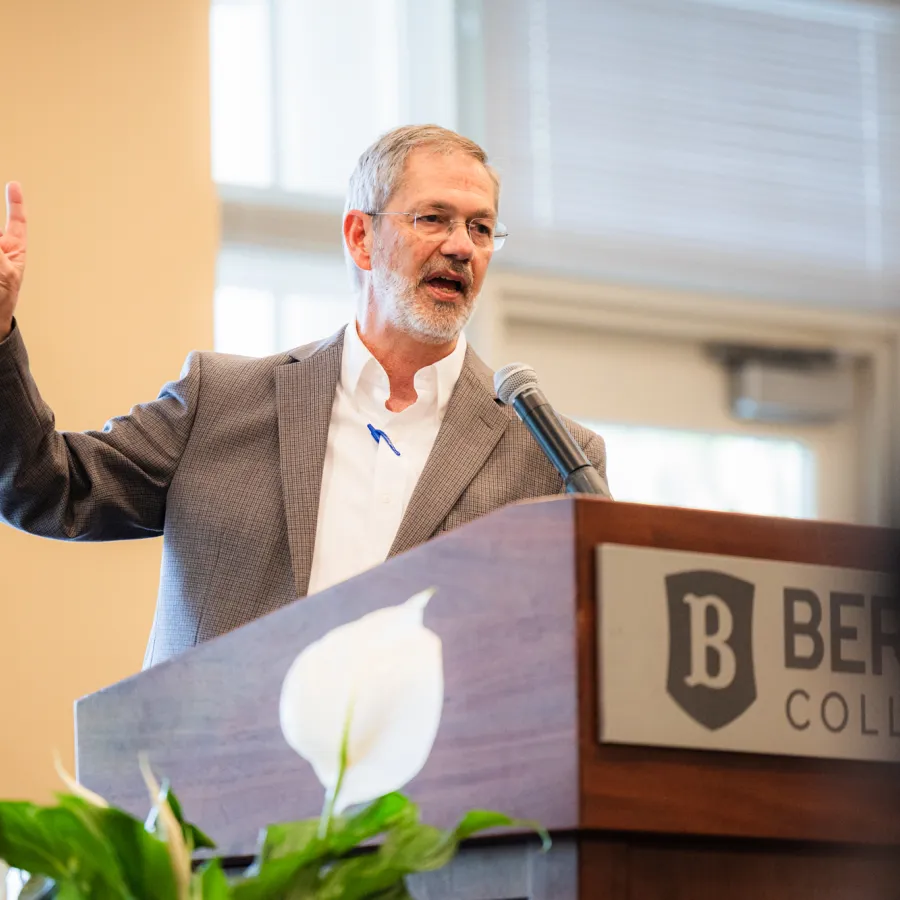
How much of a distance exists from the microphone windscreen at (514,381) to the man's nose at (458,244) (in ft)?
2.30

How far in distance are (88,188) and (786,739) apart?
3.14 metres

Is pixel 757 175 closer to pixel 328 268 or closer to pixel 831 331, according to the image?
pixel 831 331

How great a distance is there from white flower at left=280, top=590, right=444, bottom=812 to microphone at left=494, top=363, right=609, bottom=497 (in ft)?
1.23

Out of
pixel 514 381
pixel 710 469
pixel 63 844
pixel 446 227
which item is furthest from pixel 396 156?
pixel 710 469

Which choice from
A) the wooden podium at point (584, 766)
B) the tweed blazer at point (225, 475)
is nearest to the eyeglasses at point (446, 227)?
the tweed blazer at point (225, 475)

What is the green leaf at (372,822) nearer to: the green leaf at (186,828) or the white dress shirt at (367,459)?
the green leaf at (186,828)

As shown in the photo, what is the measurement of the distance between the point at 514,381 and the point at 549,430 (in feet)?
0.30

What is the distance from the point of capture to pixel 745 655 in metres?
1.17

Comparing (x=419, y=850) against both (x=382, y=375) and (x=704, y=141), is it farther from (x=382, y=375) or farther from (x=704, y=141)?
(x=704, y=141)

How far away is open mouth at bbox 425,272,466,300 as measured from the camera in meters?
2.47

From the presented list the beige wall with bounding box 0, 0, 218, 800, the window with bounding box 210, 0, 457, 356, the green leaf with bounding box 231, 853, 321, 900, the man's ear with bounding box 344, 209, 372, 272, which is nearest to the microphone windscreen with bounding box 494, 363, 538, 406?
the green leaf with bounding box 231, 853, 321, 900

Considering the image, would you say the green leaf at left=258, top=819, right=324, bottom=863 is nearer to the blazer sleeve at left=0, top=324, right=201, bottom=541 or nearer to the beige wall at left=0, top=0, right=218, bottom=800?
the blazer sleeve at left=0, top=324, right=201, bottom=541

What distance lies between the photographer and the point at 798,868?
120cm

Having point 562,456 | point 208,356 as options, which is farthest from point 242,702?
point 208,356
